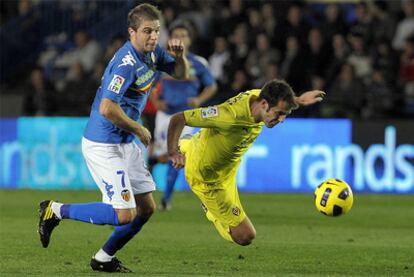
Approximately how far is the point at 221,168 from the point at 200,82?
17.7ft

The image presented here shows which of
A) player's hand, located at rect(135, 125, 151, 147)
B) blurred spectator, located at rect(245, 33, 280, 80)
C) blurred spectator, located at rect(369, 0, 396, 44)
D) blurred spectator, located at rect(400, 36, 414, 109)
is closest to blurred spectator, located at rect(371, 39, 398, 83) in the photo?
blurred spectator, located at rect(400, 36, 414, 109)

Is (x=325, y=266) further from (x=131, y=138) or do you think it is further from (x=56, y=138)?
(x=56, y=138)

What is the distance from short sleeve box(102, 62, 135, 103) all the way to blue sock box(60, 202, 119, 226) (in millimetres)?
853

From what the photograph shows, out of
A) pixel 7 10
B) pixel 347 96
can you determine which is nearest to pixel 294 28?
pixel 347 96

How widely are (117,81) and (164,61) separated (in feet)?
2.55

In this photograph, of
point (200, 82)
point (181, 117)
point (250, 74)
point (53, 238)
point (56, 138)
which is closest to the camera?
point (181, 117)

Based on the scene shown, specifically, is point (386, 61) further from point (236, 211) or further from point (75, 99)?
point (236, 211)

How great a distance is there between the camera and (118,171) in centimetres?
823

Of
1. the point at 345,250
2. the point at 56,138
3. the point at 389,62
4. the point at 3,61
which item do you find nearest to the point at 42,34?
the point at 3,61

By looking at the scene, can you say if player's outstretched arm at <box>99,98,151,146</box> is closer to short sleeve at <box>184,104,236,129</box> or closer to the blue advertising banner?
short sleeve at <box>184,104,236,129</box>

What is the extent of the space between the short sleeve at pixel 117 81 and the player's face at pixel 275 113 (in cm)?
109

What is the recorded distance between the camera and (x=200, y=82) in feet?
46.8

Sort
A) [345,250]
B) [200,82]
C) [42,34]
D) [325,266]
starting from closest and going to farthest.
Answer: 1. [325,266]
2. [345,250]
3. [200,82]
4. [42,34]

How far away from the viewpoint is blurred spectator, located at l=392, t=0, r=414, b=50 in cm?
1848
